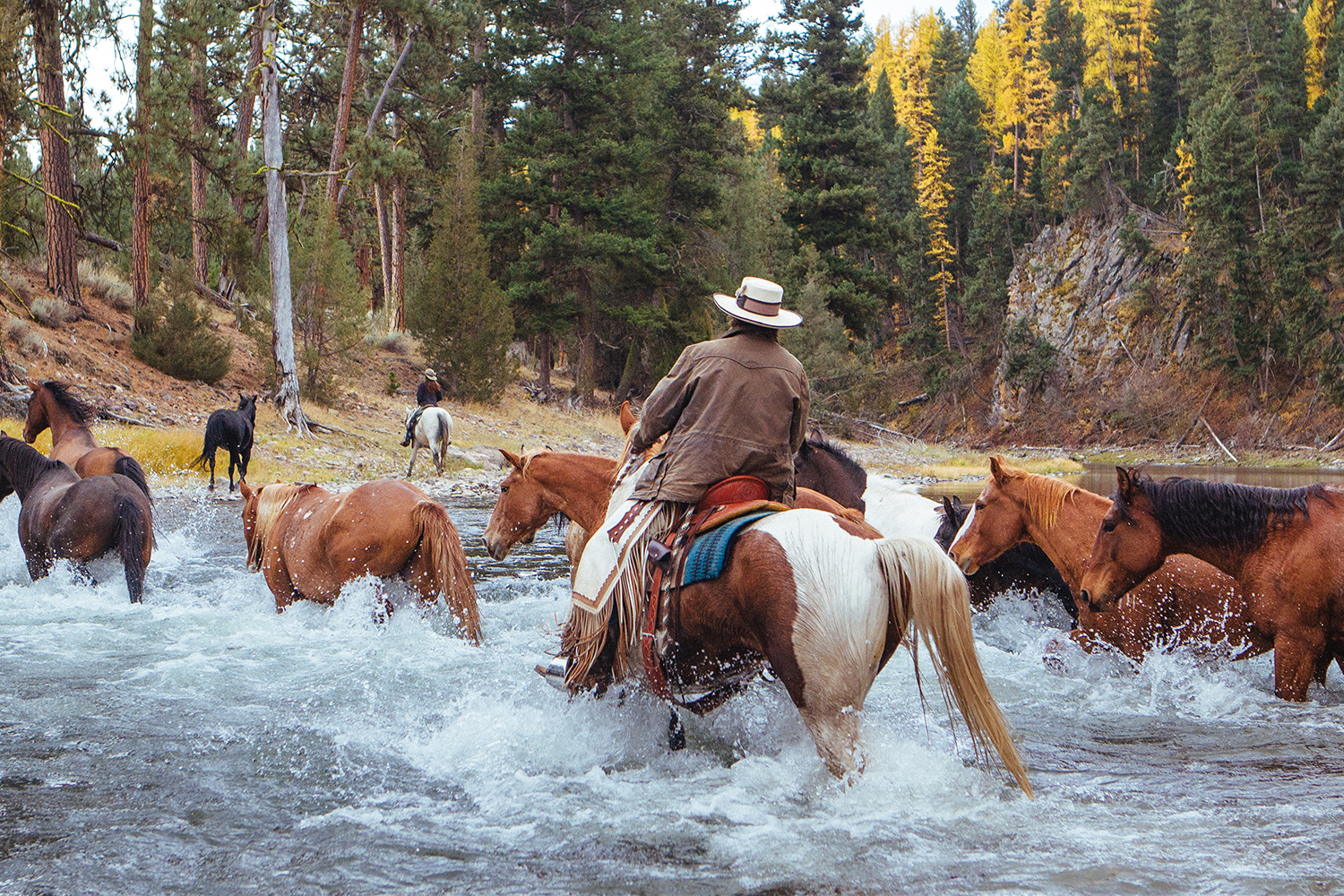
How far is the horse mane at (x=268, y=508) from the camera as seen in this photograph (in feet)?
24.0

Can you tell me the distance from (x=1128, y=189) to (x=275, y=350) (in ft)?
153

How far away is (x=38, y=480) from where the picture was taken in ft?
27.1

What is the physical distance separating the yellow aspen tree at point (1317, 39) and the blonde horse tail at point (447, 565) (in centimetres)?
5605

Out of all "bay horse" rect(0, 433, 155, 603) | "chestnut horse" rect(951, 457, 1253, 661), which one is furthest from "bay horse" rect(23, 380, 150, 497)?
"chestnut horse" rect(951, 457, 1253, 661)

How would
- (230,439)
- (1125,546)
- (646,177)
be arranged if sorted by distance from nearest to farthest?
(1125,546)
(230,439)
(646,177)

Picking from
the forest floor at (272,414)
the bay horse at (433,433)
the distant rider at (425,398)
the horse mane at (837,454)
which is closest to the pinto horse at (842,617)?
the horse mane at (837,454)

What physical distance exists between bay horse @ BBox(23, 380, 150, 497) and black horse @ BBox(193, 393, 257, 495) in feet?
17.6

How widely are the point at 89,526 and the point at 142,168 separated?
59.2 feet

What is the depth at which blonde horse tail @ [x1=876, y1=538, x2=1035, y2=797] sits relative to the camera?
3473 millimetres

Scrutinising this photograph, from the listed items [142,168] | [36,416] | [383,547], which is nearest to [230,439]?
[36,416]

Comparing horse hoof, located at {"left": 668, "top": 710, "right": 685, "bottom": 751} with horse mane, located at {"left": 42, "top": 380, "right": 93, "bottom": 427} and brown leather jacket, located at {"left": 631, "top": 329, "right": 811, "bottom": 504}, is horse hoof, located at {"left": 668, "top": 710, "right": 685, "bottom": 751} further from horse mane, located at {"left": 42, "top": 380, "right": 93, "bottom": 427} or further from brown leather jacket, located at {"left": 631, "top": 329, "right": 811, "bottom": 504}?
horse mane, located at {"left": 42, "top": 380, "right": 93, "bottom": 427}

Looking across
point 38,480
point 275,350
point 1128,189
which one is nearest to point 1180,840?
point 38,480

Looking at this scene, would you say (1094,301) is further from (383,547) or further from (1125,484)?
(383,547)

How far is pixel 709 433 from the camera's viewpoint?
4.06 metres
